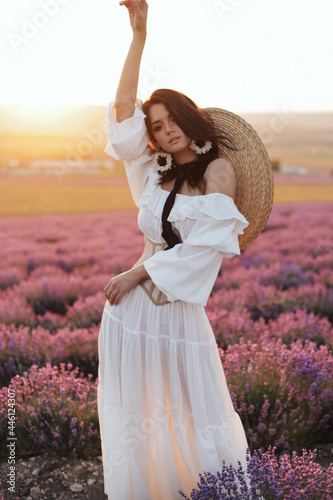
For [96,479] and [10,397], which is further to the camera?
[10,397]

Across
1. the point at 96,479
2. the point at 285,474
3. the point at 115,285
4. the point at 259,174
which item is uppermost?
the point at 259,174

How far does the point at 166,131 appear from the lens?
2188 millimetres

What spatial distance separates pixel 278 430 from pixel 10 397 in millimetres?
1762

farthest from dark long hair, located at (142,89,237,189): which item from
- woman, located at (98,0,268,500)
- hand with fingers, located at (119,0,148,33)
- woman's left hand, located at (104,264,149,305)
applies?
woman's left hand, located at (104,264,149,305)

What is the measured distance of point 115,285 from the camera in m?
2.30

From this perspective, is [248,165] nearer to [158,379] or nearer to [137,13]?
[137,13]

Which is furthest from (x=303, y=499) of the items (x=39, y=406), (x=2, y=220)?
(x=2, y=220)

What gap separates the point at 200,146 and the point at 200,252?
0.53m

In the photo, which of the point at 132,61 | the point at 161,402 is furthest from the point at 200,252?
the point at 132,61

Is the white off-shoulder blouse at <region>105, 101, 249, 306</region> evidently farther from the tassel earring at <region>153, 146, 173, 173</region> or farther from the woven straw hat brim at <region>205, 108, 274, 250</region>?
the woven straw hat brim at <region>205, 108, 274, 250</region>

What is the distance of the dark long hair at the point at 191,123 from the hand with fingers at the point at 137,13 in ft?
1.12

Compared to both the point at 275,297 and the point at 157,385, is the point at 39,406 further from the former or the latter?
the point at 275,297

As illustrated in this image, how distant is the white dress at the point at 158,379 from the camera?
224cm

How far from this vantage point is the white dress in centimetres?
224
